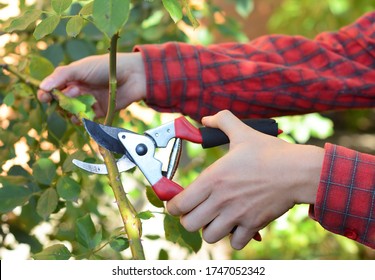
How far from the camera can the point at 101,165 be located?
93 cm

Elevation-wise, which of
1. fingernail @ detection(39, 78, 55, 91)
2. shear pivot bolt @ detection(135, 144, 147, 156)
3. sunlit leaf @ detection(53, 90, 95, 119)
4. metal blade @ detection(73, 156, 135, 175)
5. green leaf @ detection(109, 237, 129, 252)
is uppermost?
fingernail @ detection(39, 78, 55, 91)

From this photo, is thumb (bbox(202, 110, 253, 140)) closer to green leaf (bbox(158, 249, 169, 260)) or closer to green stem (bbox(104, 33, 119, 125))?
green stem (bbox(104, 33, 119, 125))

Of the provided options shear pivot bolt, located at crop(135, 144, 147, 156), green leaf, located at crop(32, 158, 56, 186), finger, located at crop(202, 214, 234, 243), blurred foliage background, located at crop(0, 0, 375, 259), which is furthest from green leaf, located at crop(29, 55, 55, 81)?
finger, located at crop(202, 214, 234, 243)

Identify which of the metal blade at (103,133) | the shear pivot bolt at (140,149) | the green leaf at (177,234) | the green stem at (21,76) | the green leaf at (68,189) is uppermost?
the green stem at (21,76)

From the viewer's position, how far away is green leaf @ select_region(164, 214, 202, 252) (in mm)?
992

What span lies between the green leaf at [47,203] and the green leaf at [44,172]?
16mm

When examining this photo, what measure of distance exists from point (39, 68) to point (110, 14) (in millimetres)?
464

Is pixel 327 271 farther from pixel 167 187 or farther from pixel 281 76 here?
pixel 281 76

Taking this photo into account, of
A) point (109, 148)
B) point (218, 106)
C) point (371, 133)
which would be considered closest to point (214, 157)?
point (218, 106)

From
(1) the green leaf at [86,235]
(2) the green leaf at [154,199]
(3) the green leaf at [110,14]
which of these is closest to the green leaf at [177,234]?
(2) the green leaf at [154,199]

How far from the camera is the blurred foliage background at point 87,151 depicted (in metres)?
1.03

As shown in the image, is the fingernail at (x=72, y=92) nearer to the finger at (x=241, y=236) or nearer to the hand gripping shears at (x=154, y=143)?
the hand gripping shears at (x=154, y=143)

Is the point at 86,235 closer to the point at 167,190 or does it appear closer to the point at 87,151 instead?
the point at 167,190

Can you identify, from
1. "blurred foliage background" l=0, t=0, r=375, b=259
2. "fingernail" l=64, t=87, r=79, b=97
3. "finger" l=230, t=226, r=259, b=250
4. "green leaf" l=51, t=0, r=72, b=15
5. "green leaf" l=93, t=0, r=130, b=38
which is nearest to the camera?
"green leaf" l=93, t=0, r=130, b=38
